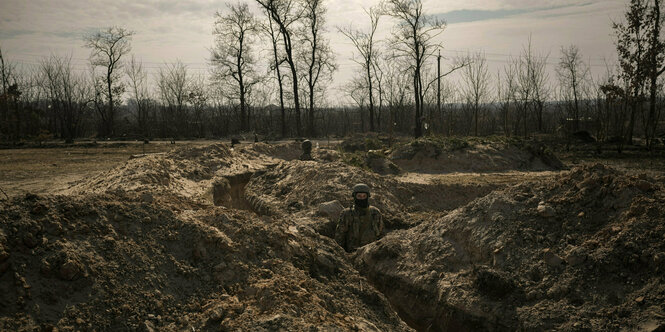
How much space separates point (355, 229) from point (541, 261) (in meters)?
3.07

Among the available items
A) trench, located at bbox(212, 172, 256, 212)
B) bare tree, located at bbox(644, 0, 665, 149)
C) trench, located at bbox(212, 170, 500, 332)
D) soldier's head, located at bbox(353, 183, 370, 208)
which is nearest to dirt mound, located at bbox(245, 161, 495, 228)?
trench, located at bbox(212, 172, 256, 212)

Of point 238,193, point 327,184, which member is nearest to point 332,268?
point 327,184

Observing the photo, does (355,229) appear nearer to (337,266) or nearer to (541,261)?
(337,266)

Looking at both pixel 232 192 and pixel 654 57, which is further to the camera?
pixel 654 57

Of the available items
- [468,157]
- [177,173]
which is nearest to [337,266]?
[177,173]

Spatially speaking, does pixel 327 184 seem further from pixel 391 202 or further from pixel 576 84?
pixel 576 84

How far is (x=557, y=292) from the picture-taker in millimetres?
4430

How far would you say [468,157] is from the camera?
49.6ft

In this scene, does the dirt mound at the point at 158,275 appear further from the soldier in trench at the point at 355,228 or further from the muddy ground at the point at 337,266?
the soldier in trench at the point at 355,228

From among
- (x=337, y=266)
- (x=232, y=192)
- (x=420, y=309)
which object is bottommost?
(x=420, y=309)

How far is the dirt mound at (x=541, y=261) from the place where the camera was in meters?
4.16

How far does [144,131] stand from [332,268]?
108 ft

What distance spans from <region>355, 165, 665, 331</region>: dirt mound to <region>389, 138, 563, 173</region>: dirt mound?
8.91m

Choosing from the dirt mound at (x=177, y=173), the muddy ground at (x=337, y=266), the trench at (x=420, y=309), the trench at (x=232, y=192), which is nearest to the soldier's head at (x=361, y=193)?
the muddy ground at (x=337, y=266)
